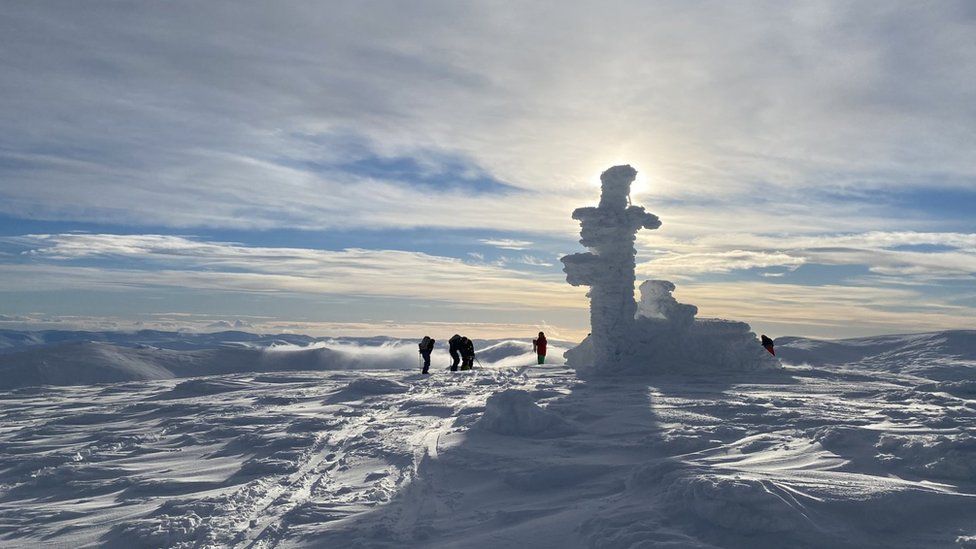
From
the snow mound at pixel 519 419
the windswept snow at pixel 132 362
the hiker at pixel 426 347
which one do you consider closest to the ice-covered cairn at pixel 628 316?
the hiker at pixel 426 347

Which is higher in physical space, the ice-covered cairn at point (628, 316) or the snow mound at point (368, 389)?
the ice-covered cairn at point (628, 316)

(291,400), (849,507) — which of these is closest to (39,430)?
(291,400)

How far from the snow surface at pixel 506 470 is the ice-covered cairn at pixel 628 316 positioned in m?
8.17

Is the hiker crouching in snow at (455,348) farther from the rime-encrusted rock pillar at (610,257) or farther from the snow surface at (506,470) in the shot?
the snow surface at (506,470)

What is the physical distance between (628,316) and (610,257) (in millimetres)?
3224

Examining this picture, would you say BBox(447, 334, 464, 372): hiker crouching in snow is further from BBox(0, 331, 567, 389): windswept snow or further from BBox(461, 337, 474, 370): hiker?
BBox(0, 331, 567, 389): windswept snow

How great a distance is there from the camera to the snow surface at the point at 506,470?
7320mm

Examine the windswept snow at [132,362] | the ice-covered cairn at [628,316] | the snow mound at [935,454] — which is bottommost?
the windswept snow at [132,362]

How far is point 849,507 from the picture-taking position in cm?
745

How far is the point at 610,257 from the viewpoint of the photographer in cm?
3108

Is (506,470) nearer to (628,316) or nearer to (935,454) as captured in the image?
(935,454)

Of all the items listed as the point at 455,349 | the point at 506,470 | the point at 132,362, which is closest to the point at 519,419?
the point at 506,470

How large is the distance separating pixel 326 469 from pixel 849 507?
8.53 m

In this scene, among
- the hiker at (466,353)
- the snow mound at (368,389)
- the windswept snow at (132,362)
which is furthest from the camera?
the windswept snow at (132,362)
